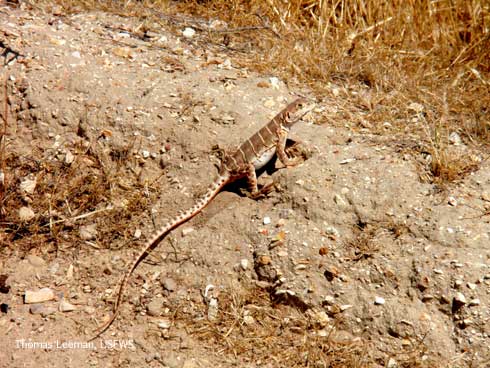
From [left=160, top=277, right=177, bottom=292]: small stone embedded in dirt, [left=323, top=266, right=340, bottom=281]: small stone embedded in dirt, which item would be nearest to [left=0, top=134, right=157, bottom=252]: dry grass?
[left=160, top=277, right=177, bottom=292]: small stone embedded in dirt

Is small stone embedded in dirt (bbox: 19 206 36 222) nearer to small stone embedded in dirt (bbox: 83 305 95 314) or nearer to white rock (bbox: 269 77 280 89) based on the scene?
small stone embedded in dirt (bbox: 83 305 95 314)

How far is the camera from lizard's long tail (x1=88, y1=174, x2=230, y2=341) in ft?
14.7

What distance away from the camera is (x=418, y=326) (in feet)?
13.8

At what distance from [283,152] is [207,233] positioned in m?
1.02

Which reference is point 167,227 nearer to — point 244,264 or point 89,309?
point 244,264

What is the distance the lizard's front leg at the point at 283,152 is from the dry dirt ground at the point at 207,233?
0.15 meters

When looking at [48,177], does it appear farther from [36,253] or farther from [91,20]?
[91,20]

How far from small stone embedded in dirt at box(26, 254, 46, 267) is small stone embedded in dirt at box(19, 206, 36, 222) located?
37cm

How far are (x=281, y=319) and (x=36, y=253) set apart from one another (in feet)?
7.22

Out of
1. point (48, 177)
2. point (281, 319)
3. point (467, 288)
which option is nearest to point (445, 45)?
point (467, 288)

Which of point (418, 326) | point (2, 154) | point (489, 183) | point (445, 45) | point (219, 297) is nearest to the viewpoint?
point (418, 326)

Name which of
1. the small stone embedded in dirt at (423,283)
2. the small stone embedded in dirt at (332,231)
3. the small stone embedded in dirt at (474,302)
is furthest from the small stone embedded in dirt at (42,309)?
the small stone embedded in dirt at (474,302)

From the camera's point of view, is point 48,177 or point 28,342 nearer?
point 28,342

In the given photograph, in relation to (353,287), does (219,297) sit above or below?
below
